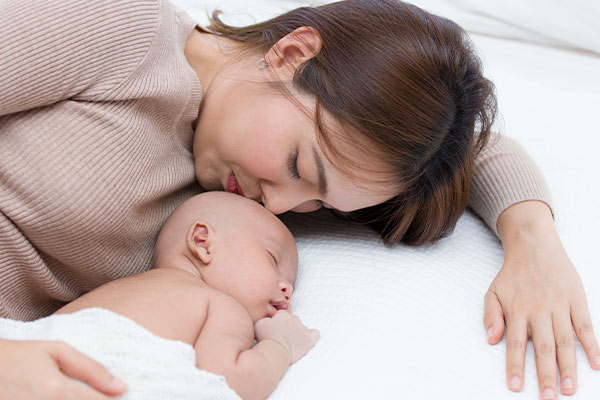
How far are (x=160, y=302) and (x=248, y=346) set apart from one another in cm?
14

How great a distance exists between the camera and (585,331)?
102 centimetres

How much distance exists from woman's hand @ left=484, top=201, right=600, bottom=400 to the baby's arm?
1.00 ft

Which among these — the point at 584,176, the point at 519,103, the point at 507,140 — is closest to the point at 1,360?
the point at 507,140

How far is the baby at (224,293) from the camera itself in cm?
88

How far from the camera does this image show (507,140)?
4.60 feet

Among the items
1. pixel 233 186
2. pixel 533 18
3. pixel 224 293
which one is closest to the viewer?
pixel 224 293

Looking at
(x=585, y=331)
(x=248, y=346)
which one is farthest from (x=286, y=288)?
(x=585, y=331)

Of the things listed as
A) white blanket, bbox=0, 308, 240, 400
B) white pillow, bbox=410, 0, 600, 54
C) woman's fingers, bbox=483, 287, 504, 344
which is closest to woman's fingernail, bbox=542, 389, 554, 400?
woman's fingers, bbox=483, 287, 504, 344

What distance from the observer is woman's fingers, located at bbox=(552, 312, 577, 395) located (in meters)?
0.95

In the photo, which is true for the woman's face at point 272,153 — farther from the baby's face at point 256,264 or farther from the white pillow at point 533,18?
the white pillow at point 533,18

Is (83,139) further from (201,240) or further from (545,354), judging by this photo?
(545,354)

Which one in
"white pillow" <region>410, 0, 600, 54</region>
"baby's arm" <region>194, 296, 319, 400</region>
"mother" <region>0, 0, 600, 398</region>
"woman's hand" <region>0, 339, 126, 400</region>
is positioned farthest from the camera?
"white pillow" <region>410, 0, 600, 54</region>

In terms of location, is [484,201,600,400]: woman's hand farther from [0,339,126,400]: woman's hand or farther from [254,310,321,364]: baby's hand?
[0,339,126,400]: woman's hand

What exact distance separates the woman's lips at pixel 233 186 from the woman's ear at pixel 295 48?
0.22 meters
